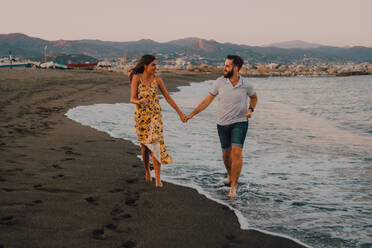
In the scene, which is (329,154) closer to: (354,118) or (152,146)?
(152,146)

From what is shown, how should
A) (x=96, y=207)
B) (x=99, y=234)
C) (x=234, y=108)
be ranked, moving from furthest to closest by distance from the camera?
(x=234, y=108), (x=96, y=207), (x=99, y=234)

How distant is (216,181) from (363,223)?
2482 mm

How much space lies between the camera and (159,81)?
18.3 feet

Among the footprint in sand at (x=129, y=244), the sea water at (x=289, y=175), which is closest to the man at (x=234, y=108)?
the sea water at (x=289, y=175)

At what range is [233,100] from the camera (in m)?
5.40

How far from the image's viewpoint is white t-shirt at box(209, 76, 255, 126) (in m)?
5.39

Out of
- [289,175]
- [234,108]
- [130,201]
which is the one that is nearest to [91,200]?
[130,201]

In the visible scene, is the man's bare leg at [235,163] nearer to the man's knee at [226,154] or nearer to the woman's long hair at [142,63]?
the man's knee at [226,154]

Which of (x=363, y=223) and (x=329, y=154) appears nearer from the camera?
(x=363, y=223)

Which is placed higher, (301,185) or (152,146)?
(152,146)

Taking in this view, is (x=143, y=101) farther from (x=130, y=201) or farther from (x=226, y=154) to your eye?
(x=226, y=154)

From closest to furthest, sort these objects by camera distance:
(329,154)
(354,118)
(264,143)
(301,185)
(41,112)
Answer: (301,185), (329,154), (264,143), (41,112), (354,118)

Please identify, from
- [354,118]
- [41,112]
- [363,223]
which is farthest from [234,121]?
[354,118]

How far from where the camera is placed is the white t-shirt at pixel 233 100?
5.39 metres
